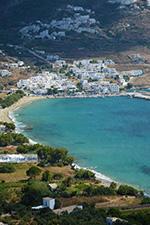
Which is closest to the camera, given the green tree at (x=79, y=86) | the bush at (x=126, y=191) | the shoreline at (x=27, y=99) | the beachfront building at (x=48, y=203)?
the beachfront building at (x=48, y=203)

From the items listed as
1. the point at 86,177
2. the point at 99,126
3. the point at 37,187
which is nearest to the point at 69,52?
the point at 99,126

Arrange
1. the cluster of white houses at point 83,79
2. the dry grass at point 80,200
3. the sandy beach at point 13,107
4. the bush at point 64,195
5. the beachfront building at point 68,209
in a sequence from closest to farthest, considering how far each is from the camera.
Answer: the beachfront building at point 68,209, the dry grass at point 80,200, the bush at point 64,195, the sandy beach at point 13,107, the cluster of white houses at point 83,79

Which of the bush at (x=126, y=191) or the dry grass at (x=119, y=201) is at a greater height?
the bush at (x=126, y=191)

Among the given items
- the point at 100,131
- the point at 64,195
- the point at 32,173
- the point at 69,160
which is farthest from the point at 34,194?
the point at 100,131

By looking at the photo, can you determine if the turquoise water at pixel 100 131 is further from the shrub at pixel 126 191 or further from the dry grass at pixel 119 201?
the dry grass at pixel 119 201

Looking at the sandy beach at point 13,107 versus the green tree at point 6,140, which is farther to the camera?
the sandy beach at point 13,107

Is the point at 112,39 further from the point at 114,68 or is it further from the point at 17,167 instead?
the point at 17,167

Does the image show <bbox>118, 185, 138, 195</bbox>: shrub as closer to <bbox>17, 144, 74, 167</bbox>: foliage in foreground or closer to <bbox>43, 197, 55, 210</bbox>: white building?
<bbox>43, 197, 55, 210</bbox>: white building

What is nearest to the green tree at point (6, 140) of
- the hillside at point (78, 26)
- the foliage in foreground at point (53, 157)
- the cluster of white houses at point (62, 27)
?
the foliage in foreground at point (53, 157)
